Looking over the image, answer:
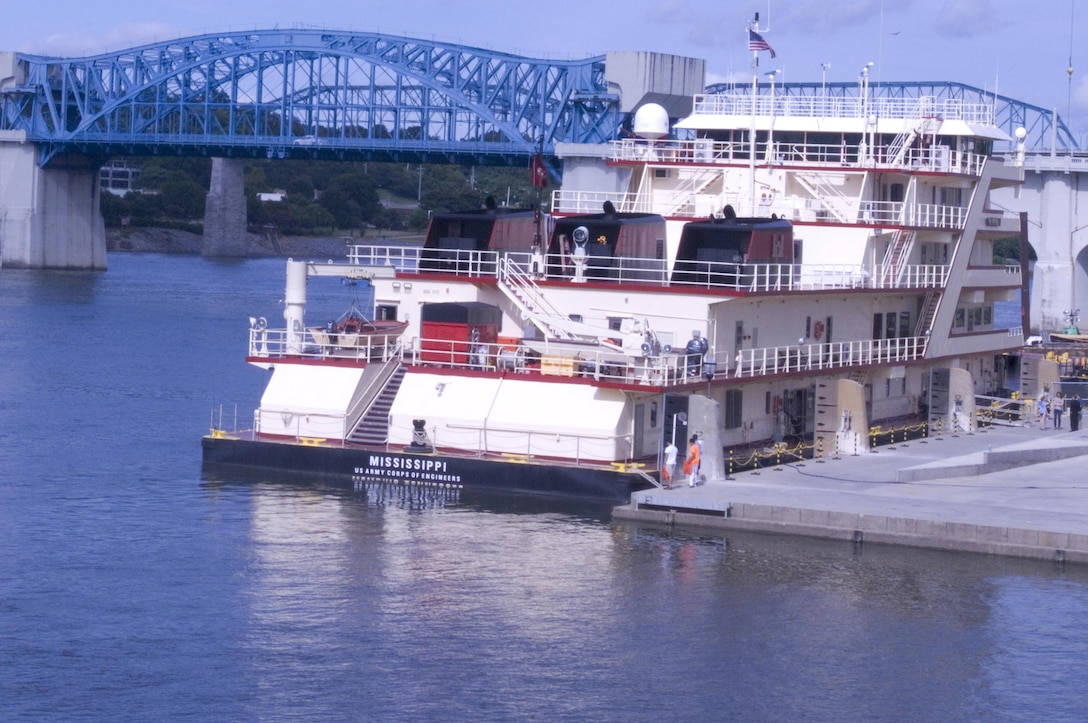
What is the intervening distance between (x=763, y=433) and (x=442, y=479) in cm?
975

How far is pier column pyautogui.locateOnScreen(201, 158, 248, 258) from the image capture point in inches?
7318

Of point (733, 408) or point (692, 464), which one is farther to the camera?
point (733, 408)

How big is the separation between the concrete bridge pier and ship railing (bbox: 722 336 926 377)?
119686mm

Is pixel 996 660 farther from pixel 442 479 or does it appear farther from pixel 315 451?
pixel 315 451

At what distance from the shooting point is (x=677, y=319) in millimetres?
42250

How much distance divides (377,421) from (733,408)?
916 cm

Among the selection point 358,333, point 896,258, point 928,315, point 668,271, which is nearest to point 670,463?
point 668,271

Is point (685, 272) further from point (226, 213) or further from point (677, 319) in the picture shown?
point (226, 213)

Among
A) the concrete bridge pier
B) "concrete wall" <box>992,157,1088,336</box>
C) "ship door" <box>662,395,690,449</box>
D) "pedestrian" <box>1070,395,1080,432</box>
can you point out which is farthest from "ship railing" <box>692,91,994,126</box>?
the concrete bridge pier

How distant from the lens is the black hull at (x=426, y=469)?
39094mm

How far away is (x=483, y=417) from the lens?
133 ft

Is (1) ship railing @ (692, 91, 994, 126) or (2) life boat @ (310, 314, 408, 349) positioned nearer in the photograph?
(2) life boat @ (310, 314, 408, 349)

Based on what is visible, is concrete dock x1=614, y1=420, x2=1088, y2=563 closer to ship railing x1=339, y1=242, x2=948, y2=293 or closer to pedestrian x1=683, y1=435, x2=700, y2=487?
pedestrian x1=683, y1=435, x2=700, y2=487

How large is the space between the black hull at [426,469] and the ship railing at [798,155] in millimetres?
14084
